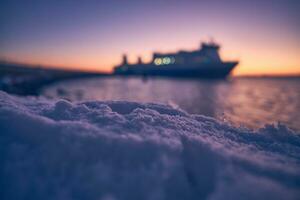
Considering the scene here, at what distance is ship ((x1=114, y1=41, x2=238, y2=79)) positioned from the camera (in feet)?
203

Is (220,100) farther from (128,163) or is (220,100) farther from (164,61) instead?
(164,61)

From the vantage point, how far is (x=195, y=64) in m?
63.5

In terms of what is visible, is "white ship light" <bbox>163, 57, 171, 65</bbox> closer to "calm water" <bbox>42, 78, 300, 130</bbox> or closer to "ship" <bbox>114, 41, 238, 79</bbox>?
"ship" <bbox>114, 41, 238, 79</bbox>

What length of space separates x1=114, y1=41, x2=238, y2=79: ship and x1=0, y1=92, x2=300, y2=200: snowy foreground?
205 ft

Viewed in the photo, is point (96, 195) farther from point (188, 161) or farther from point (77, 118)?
point (77, 118)

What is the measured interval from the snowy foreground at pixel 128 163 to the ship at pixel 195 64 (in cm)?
6237

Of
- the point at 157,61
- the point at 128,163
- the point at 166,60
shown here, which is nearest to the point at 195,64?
the point at 166,60

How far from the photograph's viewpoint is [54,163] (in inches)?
66.8

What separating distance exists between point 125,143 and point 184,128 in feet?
2.63

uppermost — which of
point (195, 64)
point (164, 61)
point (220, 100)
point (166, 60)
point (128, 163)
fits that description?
point (166, 60)

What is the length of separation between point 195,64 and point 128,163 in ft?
211

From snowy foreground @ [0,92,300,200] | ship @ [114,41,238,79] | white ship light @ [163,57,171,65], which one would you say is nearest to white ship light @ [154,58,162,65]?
ship @ [114,41,238,79]

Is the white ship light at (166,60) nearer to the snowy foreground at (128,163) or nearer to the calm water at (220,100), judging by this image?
the calm water at (220,100)

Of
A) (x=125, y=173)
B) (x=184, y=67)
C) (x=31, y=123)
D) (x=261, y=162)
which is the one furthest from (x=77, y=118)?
(x=184, y=67)
